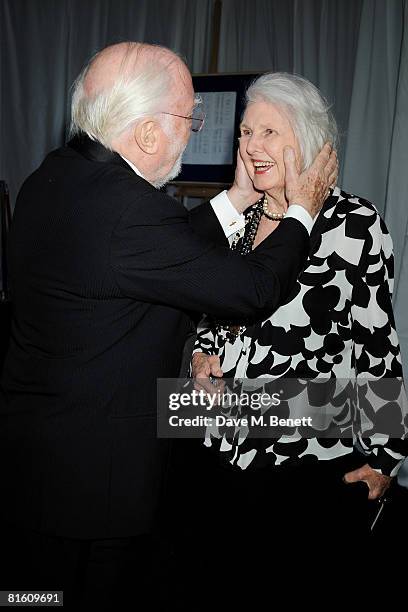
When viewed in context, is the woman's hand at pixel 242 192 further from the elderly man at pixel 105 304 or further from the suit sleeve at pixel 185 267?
the suit sleeve at pixel 185 267

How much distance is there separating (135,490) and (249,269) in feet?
1.66

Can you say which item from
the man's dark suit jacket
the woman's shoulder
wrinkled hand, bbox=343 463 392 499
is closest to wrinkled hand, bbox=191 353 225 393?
the man's dark suit jacket

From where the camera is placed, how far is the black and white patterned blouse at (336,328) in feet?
4.65

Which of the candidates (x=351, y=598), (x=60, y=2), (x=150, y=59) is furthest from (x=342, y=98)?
(x=351, y=598)

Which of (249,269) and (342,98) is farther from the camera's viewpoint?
(342,98)

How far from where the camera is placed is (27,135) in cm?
468

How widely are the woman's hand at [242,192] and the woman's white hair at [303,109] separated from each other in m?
0.18

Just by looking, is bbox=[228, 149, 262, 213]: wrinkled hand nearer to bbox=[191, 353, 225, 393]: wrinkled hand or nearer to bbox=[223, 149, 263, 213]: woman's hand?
bbox=[223, 149, 263, 213]: woman's hand

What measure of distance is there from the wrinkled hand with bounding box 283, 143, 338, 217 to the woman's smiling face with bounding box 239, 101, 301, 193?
4.8 inches

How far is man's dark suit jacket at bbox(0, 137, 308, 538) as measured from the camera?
1.09m

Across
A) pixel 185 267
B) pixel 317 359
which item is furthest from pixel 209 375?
pixel 185 267

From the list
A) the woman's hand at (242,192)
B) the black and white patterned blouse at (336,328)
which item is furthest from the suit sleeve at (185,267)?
the woman's hand at (242,192)

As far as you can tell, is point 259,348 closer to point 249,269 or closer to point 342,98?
point 249,269

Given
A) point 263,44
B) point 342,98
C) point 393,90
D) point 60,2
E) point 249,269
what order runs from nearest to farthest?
1. point 249,269
2. point 393,90
3. point 342,98
4. point 263,44
5. point 60,2
